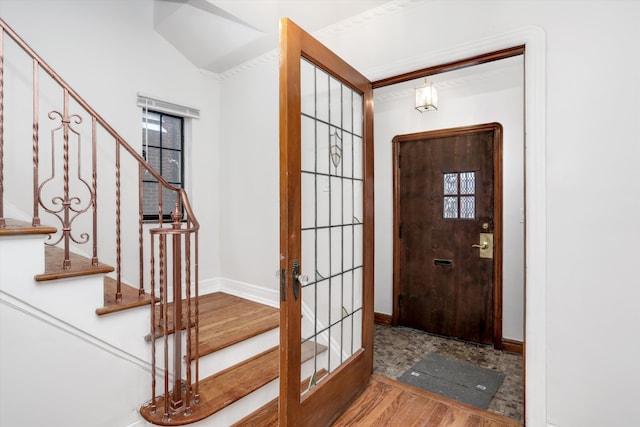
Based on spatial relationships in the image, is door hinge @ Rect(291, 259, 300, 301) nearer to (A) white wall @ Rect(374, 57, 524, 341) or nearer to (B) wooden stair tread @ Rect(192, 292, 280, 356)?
(B) wooden stair tread @ Rect(192, 292, 280, 356)

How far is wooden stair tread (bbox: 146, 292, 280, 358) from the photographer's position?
7.66ft

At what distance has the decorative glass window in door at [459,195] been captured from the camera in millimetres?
3420

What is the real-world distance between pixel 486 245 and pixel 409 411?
74.3 inches

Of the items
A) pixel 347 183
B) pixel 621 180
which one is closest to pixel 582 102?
pixel 621 180

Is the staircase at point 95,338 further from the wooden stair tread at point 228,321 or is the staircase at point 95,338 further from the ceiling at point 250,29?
the ceiling at point 250,29

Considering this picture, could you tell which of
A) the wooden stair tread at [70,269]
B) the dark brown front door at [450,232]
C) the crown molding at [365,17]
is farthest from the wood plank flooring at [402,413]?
the crown molding at [365,17]

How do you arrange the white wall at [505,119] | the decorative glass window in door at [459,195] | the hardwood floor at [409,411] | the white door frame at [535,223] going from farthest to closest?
the decorative glass window in door at [459,195] < the white wall at [505,119] < the hardwood floor at [409,411] < the white door frame at [535,223]

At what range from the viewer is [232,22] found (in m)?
2.95

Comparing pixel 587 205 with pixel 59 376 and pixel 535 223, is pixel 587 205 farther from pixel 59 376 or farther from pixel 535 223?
pixel 59 376

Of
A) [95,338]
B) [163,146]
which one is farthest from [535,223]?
[163,146]

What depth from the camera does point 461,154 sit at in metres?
3.46

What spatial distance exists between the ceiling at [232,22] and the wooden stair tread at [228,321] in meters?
2.40

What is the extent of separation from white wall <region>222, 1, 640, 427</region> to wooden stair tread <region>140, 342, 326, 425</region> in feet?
4.29

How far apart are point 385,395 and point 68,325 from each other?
193 centimetres
